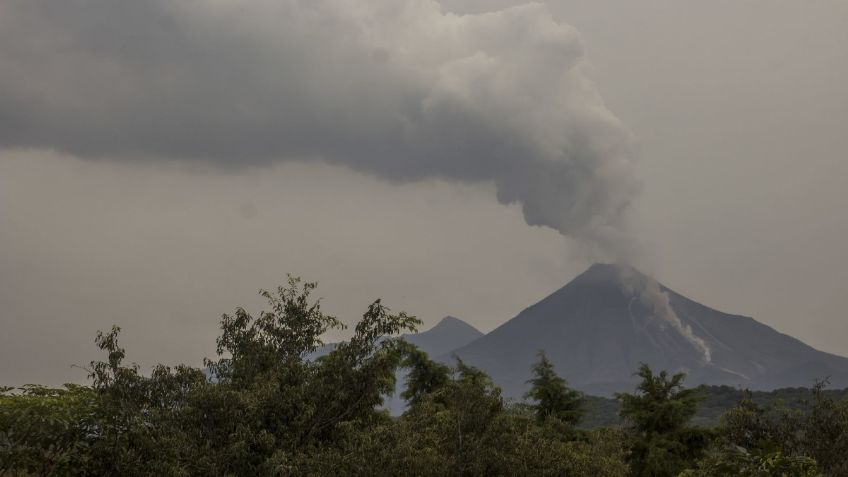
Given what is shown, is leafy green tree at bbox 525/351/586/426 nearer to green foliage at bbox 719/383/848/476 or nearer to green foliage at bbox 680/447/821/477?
green foliage at bbox 719/383/848/476

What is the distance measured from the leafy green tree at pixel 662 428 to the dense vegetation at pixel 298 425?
10135mm

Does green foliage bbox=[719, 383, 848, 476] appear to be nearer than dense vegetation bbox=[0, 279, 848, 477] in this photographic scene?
No

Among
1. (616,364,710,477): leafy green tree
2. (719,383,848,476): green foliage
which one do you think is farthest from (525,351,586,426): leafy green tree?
(719,383,848,476): green foliage

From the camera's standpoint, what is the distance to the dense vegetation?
15992 mm

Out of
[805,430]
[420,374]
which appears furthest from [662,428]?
[805,430]

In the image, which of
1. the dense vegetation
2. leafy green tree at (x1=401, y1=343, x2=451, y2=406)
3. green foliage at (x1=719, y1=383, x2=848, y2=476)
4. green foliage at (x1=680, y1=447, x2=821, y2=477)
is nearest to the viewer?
green foliage at (x1=680, y1=447, x2=821, y2=477)

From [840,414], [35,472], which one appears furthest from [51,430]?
[840,414]

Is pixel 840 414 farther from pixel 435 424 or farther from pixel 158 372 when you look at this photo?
pixel 158 372

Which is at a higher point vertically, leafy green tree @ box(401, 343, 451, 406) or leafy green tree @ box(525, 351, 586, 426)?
leafy green tree @ box(401, 343, 451, 406)

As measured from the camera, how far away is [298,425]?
17344mm

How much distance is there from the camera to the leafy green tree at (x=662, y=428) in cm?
3228

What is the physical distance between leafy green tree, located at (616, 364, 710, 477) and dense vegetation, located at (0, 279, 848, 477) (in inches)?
399

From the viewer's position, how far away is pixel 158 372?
18.2 metres

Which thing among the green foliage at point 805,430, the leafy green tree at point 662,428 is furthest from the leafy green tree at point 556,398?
the green foliage at point 805,430
